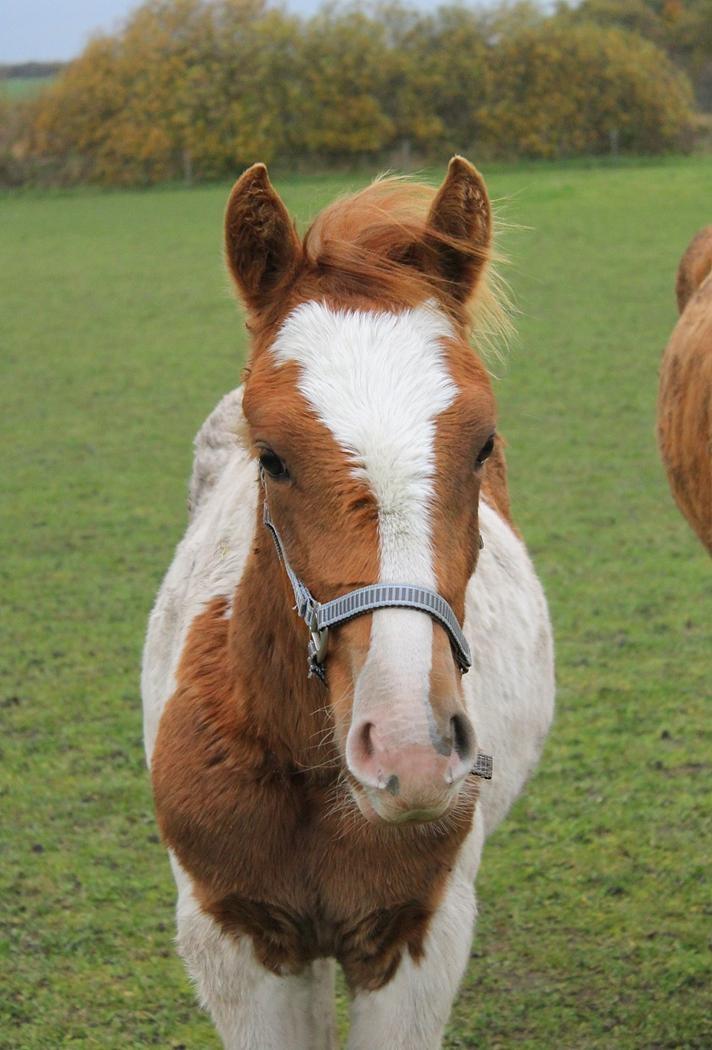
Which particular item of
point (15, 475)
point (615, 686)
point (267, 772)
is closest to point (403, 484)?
point (267, 772)

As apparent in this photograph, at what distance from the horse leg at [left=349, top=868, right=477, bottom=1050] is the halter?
642 mm

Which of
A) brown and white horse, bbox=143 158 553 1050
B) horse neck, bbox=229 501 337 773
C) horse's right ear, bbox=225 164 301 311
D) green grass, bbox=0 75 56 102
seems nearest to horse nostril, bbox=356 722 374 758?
brown and white horse, bbox=143 158 553 1050

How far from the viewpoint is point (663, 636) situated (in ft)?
19.9

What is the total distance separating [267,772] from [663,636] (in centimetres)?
Answer: 391

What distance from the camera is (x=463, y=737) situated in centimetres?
195

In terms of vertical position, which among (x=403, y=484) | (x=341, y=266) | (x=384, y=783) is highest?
(x=341, y=266)

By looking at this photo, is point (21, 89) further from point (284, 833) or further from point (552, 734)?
point (284, 833)

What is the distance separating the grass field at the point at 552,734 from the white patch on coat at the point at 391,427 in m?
0.52

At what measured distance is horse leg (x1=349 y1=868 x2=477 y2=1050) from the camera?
254cm

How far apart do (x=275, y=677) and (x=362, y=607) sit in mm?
530

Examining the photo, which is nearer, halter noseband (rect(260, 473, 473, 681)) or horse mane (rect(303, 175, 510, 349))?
halter noseband (rect(260, 473, 473, 681))

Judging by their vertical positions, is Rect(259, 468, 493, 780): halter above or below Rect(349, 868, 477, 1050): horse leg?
above

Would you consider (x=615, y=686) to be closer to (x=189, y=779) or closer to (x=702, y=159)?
(x=189, y=779)

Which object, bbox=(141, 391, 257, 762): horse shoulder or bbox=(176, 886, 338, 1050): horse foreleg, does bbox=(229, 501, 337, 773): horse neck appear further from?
bbox=(176, 886, 338, 1050): horse foreleg
